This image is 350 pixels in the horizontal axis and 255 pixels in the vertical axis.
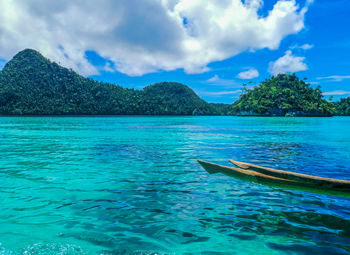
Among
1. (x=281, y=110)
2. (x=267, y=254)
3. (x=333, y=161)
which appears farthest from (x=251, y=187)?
(x=281, y=110)

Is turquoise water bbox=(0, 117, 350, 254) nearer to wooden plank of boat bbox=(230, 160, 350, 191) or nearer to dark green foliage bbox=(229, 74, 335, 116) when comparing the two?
wooden plank of boat bbox=(230, 160, 350, 191)

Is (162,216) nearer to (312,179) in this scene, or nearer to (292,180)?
(292,180)

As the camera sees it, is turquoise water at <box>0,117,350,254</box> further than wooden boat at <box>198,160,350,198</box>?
Yes

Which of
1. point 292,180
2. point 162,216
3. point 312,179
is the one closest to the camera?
point 312,179

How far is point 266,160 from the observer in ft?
45.0

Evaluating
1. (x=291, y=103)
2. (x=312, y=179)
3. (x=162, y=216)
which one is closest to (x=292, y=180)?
(x=312, y=179)

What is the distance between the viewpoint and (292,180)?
4.68 meters

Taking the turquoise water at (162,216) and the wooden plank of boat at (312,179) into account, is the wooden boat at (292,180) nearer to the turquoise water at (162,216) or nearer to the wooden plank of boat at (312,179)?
the wooden plank of boat at (312,179)

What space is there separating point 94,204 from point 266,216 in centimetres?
402

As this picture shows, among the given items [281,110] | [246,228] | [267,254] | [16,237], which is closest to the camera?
[267,254]

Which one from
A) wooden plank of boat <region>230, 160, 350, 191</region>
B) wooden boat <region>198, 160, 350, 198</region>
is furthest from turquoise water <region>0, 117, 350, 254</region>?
wooden plank of boat <region>230, 160, 350, 191</region>

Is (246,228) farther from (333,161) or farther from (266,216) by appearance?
(333,161)

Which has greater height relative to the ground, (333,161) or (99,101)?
(99,101)

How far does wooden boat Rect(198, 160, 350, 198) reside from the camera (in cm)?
435
